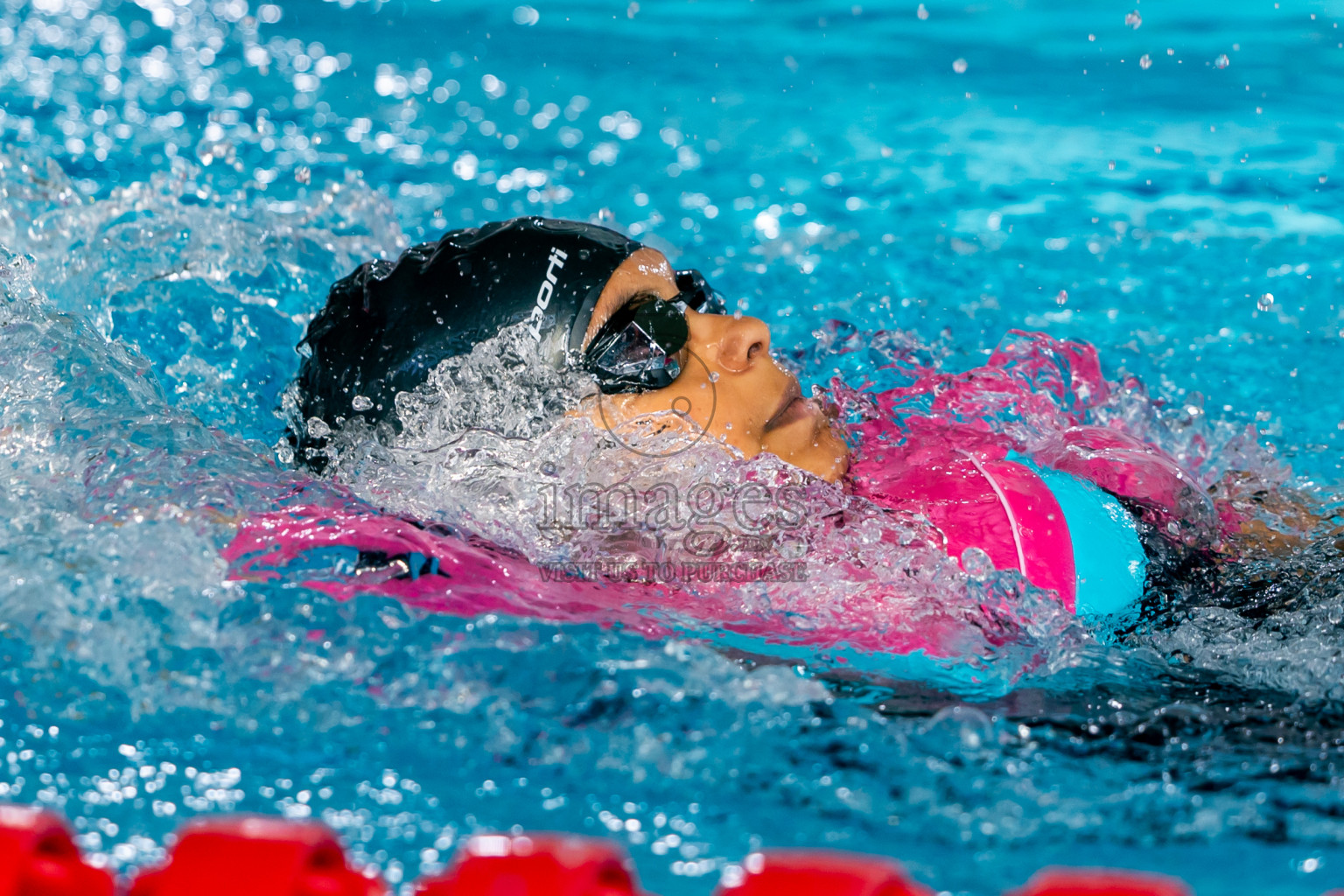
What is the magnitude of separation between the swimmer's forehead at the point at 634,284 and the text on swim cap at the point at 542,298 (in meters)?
0.07

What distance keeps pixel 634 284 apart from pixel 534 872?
1069mm

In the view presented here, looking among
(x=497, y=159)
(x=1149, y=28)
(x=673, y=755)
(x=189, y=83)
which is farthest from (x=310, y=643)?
(x=1149, y=28)

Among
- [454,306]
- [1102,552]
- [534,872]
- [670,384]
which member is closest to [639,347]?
[670,384]

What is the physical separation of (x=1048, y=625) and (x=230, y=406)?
1.89 m

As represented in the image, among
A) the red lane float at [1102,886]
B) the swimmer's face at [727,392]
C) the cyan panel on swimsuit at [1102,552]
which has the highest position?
Result: the swimmer's face at [727,392]

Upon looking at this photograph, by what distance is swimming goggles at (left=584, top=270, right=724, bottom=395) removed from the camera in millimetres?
1833

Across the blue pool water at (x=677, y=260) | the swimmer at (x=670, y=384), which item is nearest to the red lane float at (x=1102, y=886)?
the blue pool water at (x=677, y=260)

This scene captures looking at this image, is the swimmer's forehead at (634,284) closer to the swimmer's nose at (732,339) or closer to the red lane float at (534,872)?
the swimmer's nose at (732,339)

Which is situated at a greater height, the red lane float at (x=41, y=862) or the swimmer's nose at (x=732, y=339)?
the swimmer's nose at (x=732, y=339)

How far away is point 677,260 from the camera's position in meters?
3.60

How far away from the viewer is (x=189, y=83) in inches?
182

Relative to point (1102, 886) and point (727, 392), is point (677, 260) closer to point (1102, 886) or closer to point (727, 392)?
point (727, 392)

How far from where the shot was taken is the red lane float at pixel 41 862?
3.53 ft

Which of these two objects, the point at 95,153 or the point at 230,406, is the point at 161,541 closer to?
the point at 230,406
